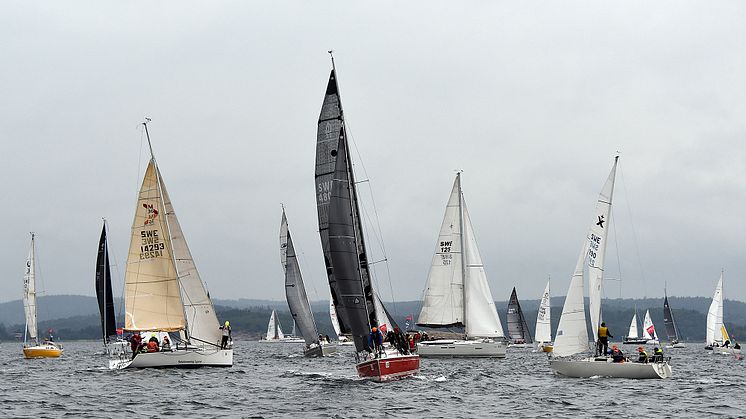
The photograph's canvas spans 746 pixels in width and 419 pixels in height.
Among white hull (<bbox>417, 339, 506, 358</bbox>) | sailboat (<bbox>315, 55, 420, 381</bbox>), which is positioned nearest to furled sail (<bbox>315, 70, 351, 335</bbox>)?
sailboat (<bbox>315, 55, 420, 381</bbox>)

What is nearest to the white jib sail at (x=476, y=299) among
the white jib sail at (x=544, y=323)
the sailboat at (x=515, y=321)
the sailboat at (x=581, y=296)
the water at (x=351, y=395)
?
the water at (x=351, y=395)

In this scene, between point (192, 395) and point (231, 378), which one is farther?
point (231, 378)

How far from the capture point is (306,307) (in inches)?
2367

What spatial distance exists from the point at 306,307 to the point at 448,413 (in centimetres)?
3170

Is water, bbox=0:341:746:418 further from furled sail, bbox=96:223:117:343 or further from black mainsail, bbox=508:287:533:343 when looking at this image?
black mainsail, bbox=508:287:533:343

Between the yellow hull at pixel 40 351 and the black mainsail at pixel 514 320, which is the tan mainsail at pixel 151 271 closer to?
the yellow hull at pixel 40 351

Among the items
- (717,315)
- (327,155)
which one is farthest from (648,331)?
(327,155)

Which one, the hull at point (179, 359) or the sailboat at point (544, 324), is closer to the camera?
the hull at point (179, 359)

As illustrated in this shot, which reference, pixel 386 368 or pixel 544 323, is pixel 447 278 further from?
pixel 544 323

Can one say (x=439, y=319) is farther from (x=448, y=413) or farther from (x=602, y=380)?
(x=448, y=413)

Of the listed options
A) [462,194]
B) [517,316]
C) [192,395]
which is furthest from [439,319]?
[517,316]

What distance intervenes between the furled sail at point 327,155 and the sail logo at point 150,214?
10.3m

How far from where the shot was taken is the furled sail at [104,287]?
209 ft

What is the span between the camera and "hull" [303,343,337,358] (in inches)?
2440
